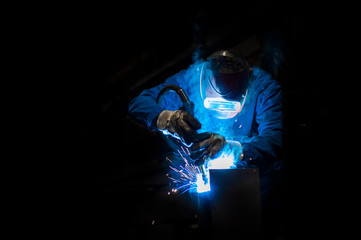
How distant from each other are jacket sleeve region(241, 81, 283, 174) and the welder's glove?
0.40 metres

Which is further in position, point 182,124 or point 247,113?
point 247,113

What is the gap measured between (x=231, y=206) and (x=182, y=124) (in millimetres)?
564

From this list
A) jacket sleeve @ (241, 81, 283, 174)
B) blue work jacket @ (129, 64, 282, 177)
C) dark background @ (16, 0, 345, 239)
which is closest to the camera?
jacket sleeve @ (241, 81, 283, 174)

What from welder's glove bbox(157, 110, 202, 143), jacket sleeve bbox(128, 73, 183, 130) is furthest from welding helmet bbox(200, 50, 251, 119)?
welder's glove bbox(157, 110, 202, 143)

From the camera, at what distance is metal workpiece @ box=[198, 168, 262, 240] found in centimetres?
120

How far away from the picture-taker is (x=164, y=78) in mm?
2264

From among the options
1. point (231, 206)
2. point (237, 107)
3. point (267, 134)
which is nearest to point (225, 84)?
point (237, 107)

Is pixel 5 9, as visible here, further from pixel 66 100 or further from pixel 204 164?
pixel 204 164

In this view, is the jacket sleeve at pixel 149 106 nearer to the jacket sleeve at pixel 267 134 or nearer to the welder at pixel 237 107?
the welder at pixel 237 107

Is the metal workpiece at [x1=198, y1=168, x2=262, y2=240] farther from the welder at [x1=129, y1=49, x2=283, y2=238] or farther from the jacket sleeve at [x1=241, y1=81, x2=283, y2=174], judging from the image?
the welder at [x1=129, y1=49, x2=283, y2=238]

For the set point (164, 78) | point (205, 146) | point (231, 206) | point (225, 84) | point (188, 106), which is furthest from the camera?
point (164, 78)

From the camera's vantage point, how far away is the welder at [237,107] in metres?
1.82

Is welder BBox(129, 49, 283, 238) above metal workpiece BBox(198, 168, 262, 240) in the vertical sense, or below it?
above

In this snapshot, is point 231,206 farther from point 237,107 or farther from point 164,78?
point 164,78
